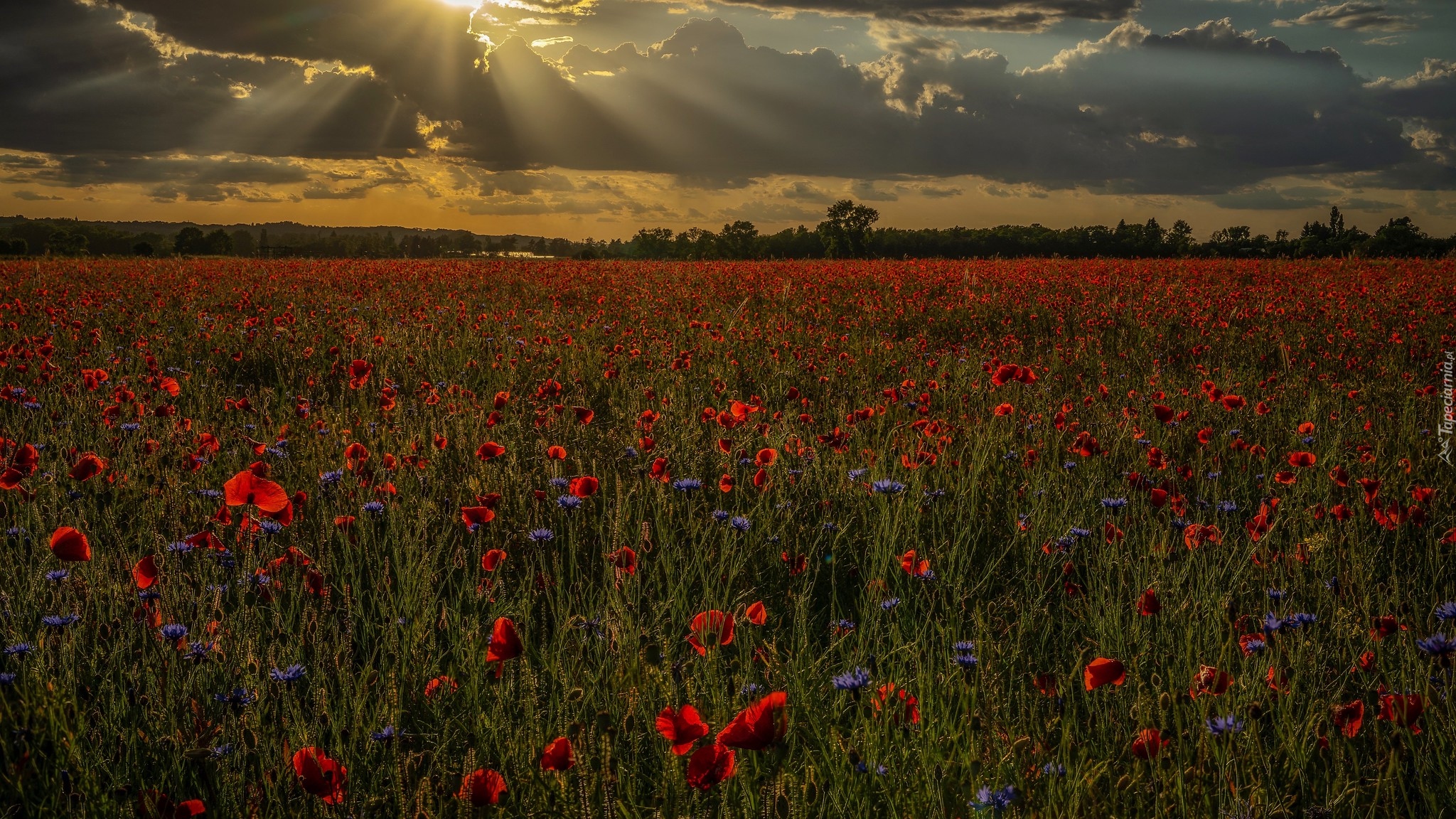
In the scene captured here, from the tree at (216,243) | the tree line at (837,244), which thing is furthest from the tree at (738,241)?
the tree at (216,243)

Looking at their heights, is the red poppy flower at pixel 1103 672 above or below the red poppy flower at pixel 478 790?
above

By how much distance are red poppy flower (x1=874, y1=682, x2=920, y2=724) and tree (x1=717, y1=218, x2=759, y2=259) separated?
59.7 metres

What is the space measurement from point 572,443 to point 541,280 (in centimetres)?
1068

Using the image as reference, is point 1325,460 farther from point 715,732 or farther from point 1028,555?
point 715,732

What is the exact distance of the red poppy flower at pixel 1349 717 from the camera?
1661 millimetres

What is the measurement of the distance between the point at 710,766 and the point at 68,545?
1430mm

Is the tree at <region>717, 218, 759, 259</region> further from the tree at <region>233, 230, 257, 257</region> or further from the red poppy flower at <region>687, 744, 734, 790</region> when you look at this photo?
the red poppy flower at <region>687, 744, 734, 790</region>

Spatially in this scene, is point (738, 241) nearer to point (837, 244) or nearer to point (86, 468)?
point (837, 244)

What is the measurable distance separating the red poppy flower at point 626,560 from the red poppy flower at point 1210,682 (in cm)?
128

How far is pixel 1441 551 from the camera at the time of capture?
3178 millimetres

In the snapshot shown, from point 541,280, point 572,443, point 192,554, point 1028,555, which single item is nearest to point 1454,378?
point 1028,555

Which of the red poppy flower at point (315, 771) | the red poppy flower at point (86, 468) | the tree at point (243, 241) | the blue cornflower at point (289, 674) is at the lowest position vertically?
the blue cornflower at point (289, 674)

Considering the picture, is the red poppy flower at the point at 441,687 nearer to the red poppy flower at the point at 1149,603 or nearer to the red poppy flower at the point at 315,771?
the red poppy flower at the point at 315,771

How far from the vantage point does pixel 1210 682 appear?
171 cm
